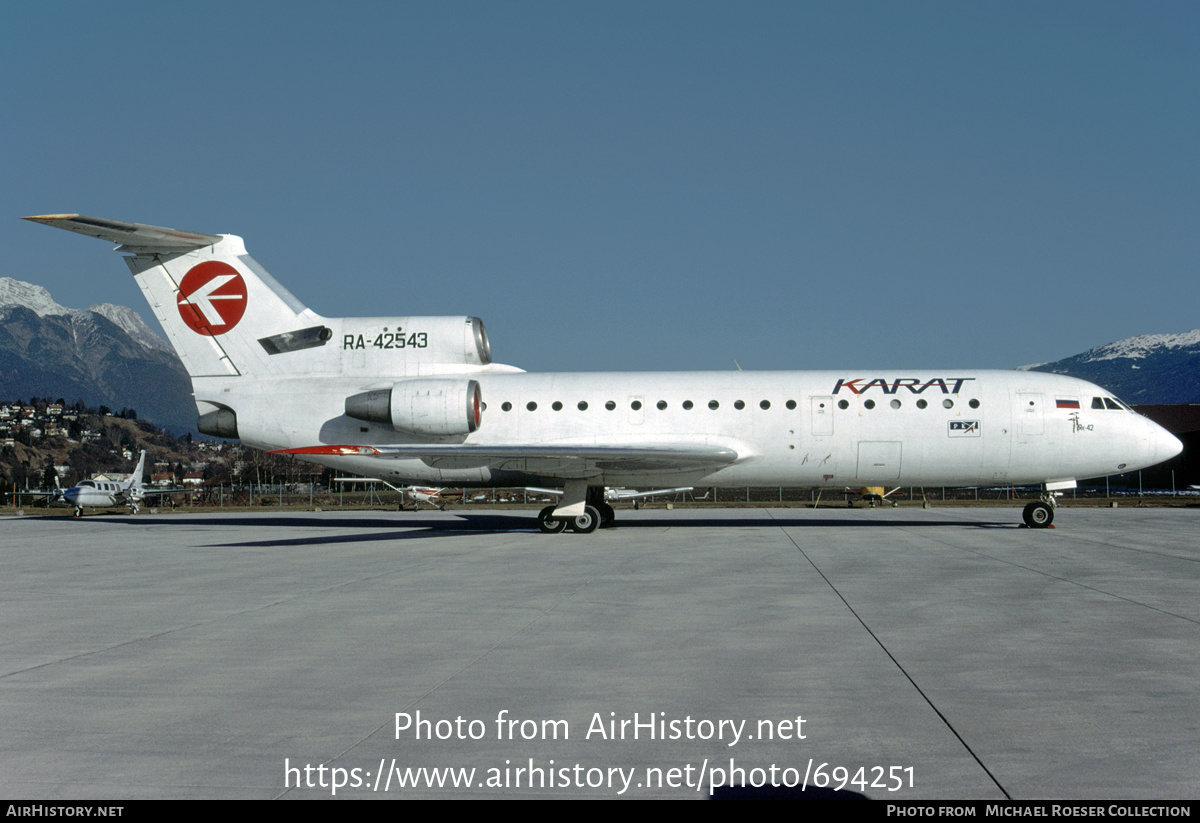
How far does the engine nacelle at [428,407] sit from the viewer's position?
22000 mm

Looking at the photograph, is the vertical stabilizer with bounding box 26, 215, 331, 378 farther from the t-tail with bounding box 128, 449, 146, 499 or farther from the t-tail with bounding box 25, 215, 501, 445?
the t-tail with bounding box 128, 449, 146, 499

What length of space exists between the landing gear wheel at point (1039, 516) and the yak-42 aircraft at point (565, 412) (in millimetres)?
33

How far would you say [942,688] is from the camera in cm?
618

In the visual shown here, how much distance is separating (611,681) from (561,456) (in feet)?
47.4

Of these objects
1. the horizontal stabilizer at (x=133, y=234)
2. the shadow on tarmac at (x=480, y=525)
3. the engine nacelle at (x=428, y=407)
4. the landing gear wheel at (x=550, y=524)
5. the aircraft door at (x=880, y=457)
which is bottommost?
the shadow on tarmac at (x=480, y=525)

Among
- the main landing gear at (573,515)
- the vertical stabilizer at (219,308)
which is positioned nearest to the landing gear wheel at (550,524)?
the main landing gear at (573,515)

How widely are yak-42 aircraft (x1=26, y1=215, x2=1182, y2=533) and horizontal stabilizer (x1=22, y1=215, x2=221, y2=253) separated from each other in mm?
53

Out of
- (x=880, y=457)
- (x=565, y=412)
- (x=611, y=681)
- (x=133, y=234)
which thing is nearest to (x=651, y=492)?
(x=565, y=412)

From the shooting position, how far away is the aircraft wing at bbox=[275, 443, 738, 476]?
20828mm

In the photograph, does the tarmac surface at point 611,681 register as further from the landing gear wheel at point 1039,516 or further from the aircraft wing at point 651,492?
the aircraft wing at point 651,492

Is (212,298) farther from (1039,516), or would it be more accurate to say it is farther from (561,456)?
(1039,516)

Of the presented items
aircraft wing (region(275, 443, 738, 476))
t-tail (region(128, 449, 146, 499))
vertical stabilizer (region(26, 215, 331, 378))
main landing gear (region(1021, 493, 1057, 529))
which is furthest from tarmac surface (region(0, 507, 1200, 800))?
t-tail (region(128, 449, 146, 499))

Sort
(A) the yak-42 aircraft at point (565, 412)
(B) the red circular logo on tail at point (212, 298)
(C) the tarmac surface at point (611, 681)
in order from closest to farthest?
(C) the tarmac surface at point (611, 681) → (A) the yak-42 aircraft at point (565, 412) → (B) the red circular logo on tail at point (212, 298)
